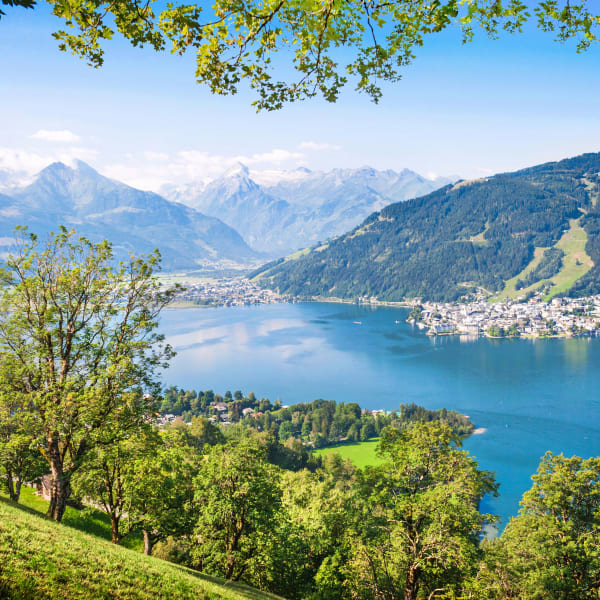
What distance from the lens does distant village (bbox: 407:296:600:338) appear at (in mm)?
122438

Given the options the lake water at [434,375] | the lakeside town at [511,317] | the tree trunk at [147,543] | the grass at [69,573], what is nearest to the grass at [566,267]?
the lakeside town at [511,317]

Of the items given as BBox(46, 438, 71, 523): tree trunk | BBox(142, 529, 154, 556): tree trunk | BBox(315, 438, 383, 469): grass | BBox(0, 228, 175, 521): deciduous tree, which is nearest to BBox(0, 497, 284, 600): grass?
BBox(0, 228, 175, 521): deciduous tree

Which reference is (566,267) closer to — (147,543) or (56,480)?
(147,543)

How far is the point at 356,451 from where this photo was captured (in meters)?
53.6

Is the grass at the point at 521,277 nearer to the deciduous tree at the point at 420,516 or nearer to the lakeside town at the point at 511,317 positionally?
the lakeside town at the point at 511,317

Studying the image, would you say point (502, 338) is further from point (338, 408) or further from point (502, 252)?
point (502, 252)

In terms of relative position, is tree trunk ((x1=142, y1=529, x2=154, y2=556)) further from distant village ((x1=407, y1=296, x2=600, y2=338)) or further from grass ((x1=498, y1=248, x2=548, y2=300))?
grass ((x1=498, y1=248, x2=548, y2=300))

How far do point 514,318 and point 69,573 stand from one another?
150m

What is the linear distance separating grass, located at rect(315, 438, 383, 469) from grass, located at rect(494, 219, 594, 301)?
431 feet

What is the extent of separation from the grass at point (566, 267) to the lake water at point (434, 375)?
59.4 metres

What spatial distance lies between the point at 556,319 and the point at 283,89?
150720 mm

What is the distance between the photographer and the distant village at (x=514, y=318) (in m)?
122

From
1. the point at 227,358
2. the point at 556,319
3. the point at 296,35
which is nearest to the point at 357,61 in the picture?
the point at 296,35

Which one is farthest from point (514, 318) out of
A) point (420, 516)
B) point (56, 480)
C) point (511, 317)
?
point (56, 480)
